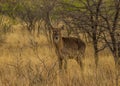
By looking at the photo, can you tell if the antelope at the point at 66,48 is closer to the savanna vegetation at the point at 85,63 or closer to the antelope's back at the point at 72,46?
the antelope's back at the point at 72,46

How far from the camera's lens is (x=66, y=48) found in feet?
33.0

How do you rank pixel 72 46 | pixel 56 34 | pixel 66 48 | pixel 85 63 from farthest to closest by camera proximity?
pixel 72 46 → pixel 66 48 → pixel 85 63 → pixel 56 34

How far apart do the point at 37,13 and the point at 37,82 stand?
14052mm

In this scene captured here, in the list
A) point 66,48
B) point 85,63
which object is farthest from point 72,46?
point 85,63

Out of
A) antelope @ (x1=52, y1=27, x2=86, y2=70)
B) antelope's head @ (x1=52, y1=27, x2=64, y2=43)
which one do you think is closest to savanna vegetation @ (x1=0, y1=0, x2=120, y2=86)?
antelope @ (x1=52, y1=27, x2=86, y2=70)

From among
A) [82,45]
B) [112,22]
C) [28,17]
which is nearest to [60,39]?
[82,45]

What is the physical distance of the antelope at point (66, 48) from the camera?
955 centimetres

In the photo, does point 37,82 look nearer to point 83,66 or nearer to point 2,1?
point 83,66

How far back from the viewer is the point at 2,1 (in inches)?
789

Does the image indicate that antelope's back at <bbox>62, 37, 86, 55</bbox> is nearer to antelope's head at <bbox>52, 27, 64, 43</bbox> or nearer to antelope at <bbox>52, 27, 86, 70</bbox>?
antelope at <bbox>52, 27, 86, 70</bbox>

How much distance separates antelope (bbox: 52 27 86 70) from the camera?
955 centimetres

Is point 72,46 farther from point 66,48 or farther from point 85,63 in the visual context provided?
point 85,63

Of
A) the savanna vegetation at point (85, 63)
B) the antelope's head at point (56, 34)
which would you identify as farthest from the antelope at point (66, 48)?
the savanna vegetation at point (85, 63)

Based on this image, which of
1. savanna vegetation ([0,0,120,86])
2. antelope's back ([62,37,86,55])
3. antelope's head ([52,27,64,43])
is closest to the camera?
savanna vegetation ([0,0,120,86])
